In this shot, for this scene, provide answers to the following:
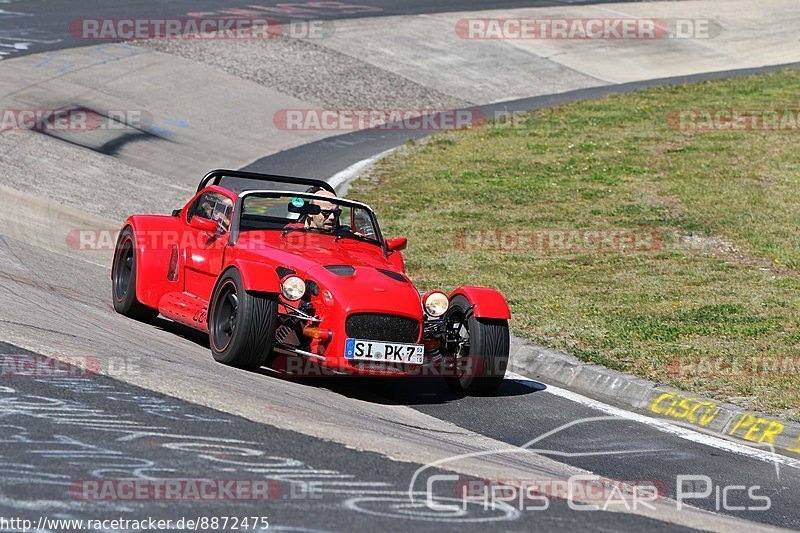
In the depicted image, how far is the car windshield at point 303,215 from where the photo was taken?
415 inches

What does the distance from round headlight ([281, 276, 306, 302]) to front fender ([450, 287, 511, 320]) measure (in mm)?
1454

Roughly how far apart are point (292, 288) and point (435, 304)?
1390mm

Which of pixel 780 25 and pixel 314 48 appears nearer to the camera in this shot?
pixel 314 48

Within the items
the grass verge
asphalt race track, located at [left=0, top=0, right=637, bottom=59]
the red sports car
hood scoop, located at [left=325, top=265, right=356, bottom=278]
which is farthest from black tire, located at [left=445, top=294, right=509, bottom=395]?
asphalt race track, located at [left=0, top=0, right=637, bottom=59]

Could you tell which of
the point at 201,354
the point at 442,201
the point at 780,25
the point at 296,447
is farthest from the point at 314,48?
the point at 296,447

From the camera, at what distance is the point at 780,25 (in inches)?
1435

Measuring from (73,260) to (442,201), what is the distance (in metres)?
6.47

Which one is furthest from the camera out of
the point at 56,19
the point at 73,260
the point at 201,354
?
the point at 56,19

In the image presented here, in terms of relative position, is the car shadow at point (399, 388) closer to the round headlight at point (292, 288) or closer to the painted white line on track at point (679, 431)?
the painted white line on track at point (679, 431)

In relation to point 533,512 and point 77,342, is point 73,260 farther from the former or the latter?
point 533,512

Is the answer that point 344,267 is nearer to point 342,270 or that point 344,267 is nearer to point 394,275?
point 342,270

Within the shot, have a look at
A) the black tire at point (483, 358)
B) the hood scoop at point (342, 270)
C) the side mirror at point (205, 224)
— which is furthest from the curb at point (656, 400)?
the side mirror at point (205, 224)

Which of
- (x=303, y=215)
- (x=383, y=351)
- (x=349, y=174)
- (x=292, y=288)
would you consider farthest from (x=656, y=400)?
(x=349, y=174)

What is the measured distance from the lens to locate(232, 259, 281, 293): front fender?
29.4 ft
